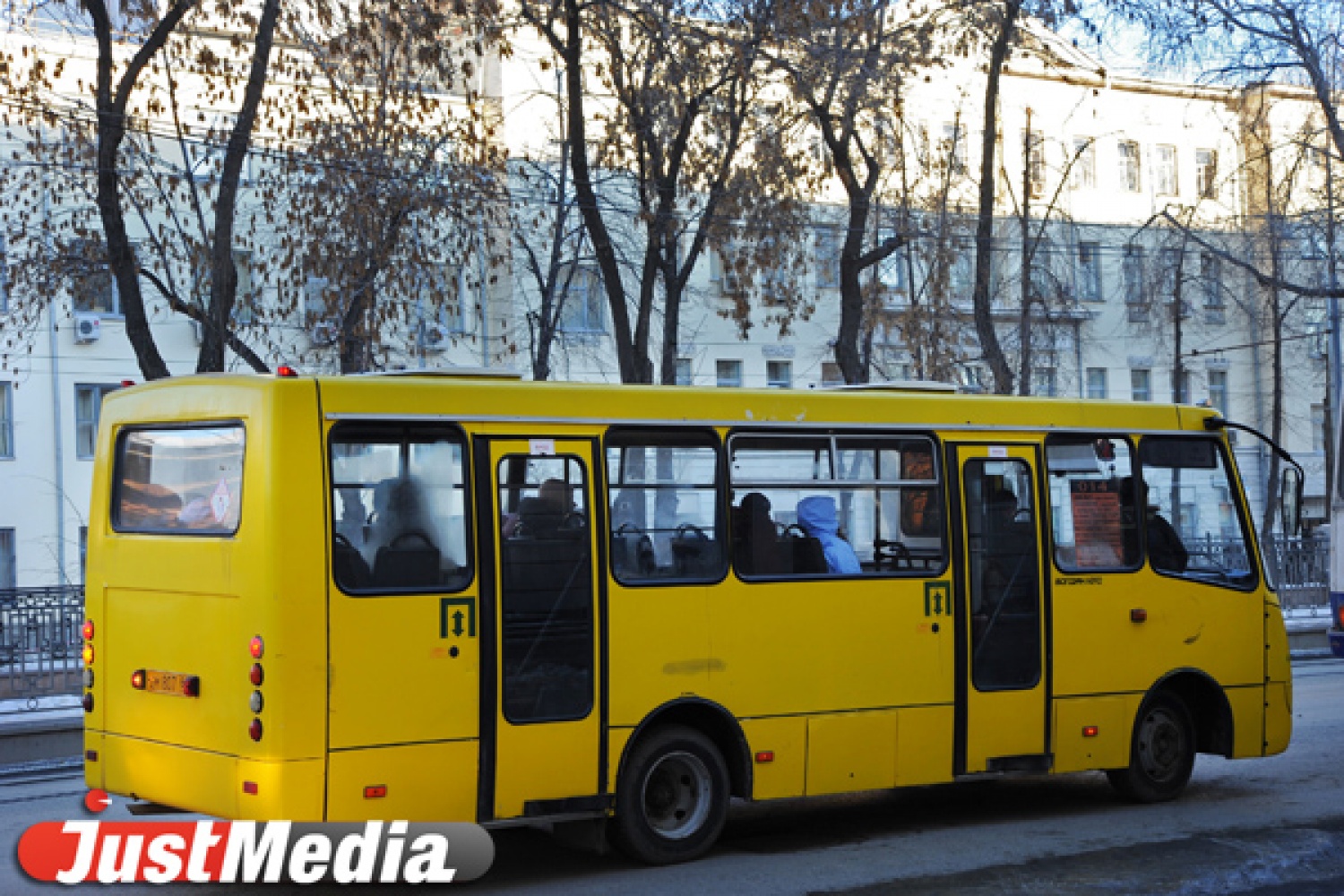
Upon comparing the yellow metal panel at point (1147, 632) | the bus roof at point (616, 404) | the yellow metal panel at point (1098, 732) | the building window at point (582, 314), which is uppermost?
the building window at point (582, 314)

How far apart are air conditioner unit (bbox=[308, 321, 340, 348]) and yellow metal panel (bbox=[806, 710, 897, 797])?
45.8 feet

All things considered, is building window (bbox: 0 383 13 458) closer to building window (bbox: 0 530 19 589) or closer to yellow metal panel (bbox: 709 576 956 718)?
building window (bbox: 0 530 19 589)

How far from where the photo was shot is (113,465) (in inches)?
367

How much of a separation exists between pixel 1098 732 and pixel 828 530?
2542 mm

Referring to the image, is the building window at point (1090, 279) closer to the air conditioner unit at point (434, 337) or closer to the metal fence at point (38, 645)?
the air conditioner unit at point (434, 337)

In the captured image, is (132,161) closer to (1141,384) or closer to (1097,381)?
(1097,381)

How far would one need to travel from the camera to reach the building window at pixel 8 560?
1328 inches

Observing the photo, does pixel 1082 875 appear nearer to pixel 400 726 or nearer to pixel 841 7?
pixel 400 726

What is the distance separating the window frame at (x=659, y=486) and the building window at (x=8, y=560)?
1084 inches

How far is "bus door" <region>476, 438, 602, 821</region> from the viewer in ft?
28.1

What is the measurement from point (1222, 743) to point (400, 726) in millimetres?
6150

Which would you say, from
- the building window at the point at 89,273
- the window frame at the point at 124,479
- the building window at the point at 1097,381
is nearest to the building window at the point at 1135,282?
the building window at the point at 1097,381

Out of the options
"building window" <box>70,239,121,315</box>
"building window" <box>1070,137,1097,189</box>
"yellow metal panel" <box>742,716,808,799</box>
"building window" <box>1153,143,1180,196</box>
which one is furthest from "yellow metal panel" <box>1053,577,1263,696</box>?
"building window" <box>1153,143,1180,196</box>

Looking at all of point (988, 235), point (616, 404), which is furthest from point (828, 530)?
point (988, 235)
